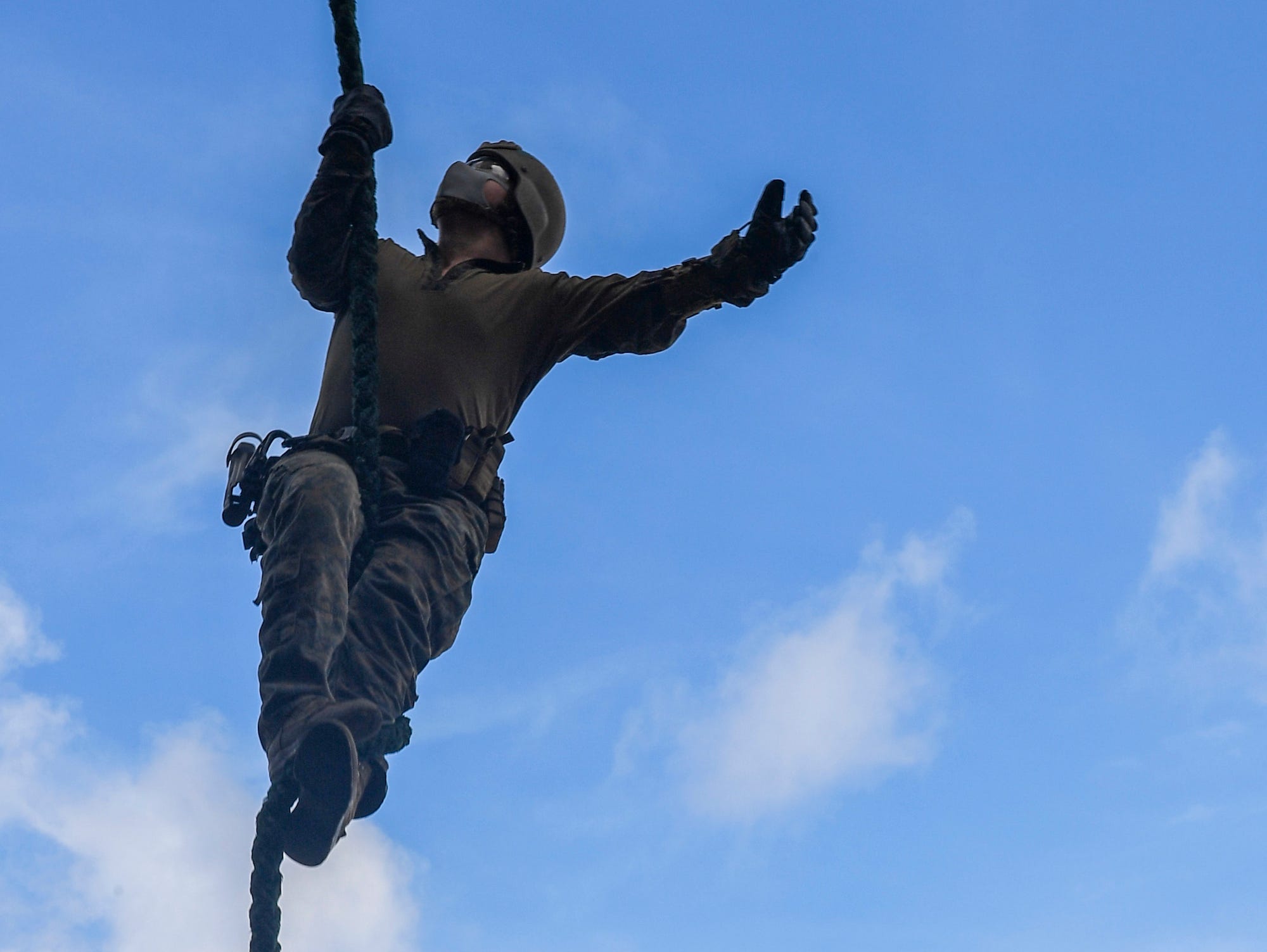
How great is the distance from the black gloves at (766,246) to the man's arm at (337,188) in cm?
141

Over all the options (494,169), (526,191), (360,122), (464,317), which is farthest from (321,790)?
(494,169)

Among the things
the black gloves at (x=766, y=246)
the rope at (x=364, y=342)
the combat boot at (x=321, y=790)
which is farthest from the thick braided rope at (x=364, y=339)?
the black gloves at (x=766, y=246)

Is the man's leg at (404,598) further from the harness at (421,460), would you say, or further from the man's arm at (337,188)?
the man's arm at (337,188)

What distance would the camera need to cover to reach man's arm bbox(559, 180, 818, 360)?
22.5ft

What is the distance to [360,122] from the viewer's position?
659cm

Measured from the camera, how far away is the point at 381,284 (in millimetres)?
7270

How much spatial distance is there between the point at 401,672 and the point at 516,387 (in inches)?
58.5

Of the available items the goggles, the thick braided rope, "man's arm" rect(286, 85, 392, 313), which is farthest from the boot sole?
the goggles

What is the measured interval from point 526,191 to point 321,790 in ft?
10.8

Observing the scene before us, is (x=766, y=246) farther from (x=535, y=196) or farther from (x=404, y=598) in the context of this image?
(x=404, y=598)

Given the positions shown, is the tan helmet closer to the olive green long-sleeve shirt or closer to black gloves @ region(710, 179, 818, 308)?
the olive green long-sleeve shirt

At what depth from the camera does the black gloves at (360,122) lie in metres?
6.60

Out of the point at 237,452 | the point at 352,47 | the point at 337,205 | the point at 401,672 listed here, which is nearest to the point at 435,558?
the point at 401,672

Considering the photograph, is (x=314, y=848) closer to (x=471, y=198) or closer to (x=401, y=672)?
(x=401, y=672)
